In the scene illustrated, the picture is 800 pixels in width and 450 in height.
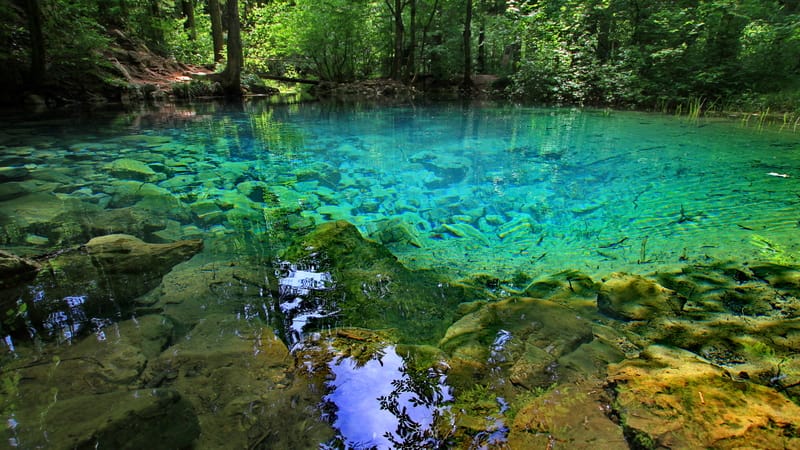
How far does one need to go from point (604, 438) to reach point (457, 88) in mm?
23924

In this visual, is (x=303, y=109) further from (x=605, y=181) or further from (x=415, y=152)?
(x=605, y=181)

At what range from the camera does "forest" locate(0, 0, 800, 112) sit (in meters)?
13.1

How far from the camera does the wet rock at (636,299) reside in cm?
266

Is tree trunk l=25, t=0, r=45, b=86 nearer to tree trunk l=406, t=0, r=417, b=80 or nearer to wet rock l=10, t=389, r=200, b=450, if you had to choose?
wet rock l=10, t=389, r=200, b=450

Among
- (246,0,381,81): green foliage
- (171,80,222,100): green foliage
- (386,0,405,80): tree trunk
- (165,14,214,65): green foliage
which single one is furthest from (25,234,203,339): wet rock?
(165,14,214,65): green foliage

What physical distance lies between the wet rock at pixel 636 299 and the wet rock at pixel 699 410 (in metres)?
0.75

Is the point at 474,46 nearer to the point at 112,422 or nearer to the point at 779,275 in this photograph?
the point at 779,275

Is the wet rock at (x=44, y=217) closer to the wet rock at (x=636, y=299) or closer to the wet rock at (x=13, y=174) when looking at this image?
the wet rock at (x=13, y=174)

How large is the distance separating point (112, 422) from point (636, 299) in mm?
3117

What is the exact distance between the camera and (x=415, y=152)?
27.6 ft

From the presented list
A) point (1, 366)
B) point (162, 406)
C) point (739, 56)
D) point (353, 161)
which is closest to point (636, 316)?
point (162, 406)

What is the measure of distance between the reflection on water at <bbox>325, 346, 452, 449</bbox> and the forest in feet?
51.3

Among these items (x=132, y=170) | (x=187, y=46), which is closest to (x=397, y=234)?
(x=132, y=170)

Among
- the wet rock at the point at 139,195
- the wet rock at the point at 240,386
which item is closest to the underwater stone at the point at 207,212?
the wet rock at the point at 139,195
